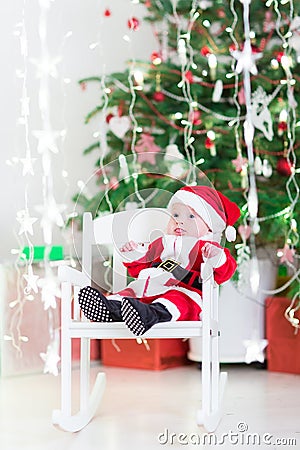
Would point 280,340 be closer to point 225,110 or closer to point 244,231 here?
point 244,231

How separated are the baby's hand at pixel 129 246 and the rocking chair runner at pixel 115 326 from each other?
0.04ft

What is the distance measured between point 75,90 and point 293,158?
3.28 feet

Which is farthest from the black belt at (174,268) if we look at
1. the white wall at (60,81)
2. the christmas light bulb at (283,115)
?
the white wall at (60,81)

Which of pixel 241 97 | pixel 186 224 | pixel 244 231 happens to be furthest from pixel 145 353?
pixel 186 224

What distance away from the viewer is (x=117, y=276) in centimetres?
210

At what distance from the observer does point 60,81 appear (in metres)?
3.34

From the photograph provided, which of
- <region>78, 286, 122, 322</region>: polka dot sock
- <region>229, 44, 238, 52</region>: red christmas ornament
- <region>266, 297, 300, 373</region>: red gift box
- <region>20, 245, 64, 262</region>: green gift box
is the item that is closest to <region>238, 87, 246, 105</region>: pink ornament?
<region>229, 44, 238, 52</region>: red christmas ornament

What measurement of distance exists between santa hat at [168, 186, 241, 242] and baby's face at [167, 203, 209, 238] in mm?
11

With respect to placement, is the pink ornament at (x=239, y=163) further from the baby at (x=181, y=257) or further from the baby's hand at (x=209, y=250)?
the baby's hand at (x=209, y=250)

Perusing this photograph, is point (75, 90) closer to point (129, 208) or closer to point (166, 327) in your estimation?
point (129, 208)

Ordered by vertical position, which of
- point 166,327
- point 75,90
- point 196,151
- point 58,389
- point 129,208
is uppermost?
point 75,90

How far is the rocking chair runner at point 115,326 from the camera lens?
1943 millimetres

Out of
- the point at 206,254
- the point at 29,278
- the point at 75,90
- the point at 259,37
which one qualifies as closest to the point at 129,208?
the point at 206,254

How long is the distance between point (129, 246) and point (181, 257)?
0.14 metres
